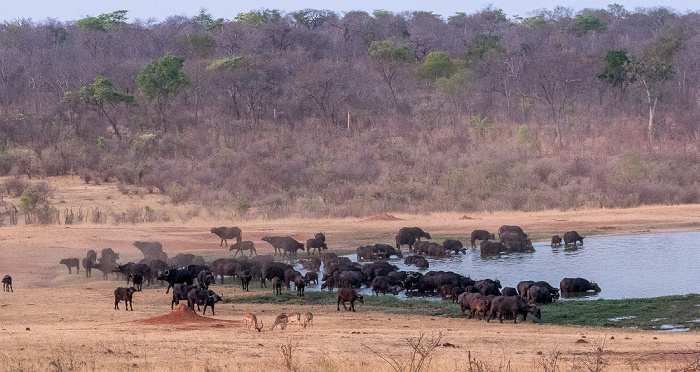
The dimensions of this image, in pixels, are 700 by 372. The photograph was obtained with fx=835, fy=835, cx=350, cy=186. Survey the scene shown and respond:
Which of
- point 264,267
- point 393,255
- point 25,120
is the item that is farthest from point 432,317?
point 25,120

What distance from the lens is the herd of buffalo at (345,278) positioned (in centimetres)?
1773

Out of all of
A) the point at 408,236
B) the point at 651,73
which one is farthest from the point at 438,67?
the point at 408,236

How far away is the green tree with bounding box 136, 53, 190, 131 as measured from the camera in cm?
6391

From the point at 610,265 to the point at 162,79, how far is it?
149 feet

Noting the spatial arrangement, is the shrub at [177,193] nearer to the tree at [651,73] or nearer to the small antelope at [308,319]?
the tree at [651,73]

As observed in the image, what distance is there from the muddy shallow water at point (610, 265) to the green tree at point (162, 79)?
38404 mm

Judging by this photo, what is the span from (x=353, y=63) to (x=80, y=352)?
2723 inches

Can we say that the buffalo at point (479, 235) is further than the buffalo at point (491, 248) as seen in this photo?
Yes

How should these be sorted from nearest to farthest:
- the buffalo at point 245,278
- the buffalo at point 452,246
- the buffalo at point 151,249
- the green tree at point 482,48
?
the buffalo at point 245,278 → the buffalo at point 151,249 → the buffalo at point 452,246 → the green tree at point 482,48

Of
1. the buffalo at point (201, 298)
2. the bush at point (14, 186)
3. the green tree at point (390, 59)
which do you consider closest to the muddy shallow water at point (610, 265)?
the buffalo at point (201, 298)

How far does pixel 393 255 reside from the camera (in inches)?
1176

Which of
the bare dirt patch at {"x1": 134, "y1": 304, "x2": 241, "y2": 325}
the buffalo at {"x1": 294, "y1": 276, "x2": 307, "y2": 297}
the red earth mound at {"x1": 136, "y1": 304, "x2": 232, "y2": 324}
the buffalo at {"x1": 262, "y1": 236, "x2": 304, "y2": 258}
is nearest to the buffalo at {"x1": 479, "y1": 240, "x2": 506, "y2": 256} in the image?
the buffalo at {"x1": 262, "y1": 236, "x2": 304, "y2": 258}

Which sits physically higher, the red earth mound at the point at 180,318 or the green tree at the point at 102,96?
the green tree at the point at 102,96

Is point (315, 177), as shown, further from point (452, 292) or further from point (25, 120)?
point (452, 292)
